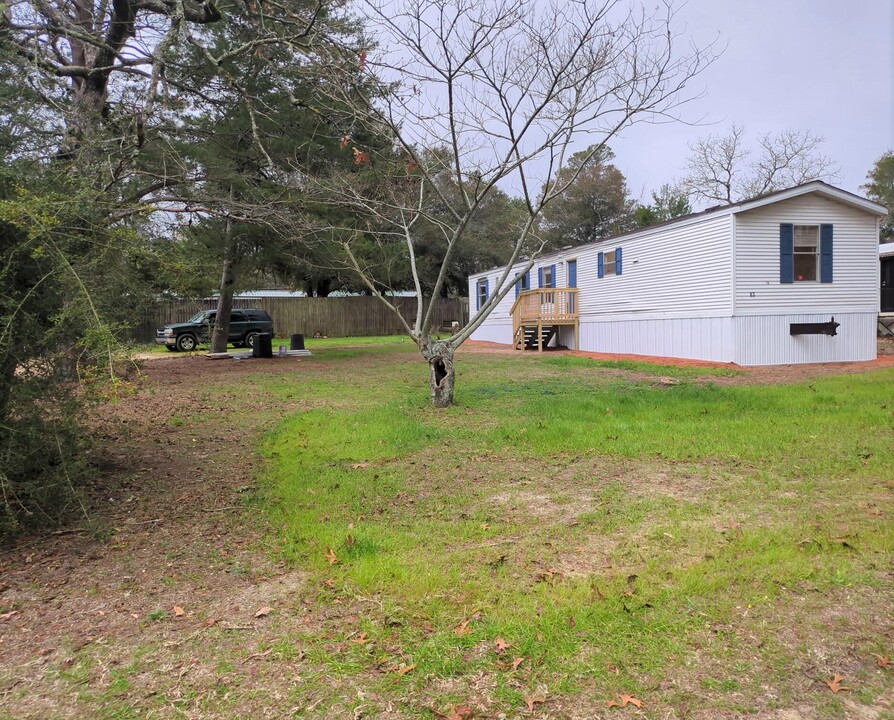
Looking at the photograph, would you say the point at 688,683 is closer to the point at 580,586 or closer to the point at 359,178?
the point at 580,586

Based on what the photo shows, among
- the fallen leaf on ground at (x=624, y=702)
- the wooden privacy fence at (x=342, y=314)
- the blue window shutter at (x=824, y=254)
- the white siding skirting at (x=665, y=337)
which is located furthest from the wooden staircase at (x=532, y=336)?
the fallen leaf on ground at (x=624, y=702)

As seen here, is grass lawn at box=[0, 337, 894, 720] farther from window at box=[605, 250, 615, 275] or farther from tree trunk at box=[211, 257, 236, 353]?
Answer: window at box=[605, 250, 615, 275]

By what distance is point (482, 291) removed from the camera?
84.3ft

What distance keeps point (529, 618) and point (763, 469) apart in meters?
3.12

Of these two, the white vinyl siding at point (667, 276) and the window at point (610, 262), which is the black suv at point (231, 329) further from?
the window at point (610, 262)

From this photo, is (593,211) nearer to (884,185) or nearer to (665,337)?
(884,185)

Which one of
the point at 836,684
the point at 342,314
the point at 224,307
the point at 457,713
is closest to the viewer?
the point at 457,713

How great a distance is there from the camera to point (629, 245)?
17.0m

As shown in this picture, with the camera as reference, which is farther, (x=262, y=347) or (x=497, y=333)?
(x=497, y=333)

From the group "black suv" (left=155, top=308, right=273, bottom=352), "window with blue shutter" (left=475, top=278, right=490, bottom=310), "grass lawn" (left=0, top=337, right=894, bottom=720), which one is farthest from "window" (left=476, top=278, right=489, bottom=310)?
"grass lawn" (left=0, top=337, right=894, bottom=720)

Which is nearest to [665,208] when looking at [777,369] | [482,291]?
[482,291]

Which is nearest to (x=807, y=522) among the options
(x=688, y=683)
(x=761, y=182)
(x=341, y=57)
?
(x=688, y=683)

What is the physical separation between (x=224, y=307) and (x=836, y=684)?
1608 cm

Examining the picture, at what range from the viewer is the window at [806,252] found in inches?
552
